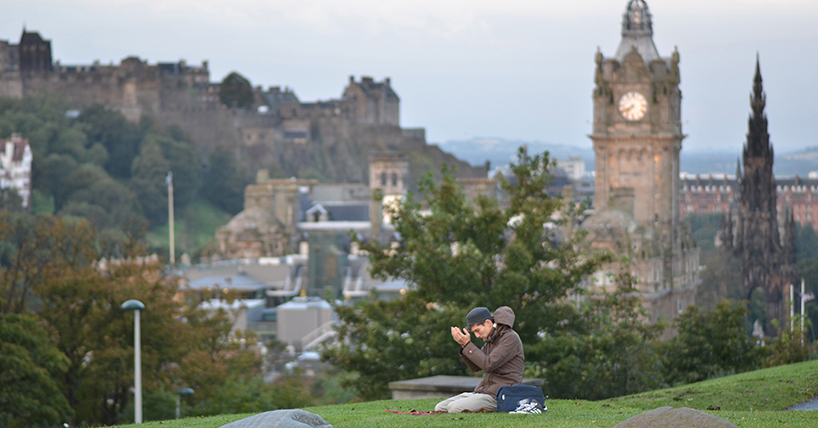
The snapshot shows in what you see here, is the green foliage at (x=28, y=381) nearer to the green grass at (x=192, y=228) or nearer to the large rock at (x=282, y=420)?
the large rock at (x=282, y=420)

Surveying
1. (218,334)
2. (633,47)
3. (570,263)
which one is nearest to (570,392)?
(570,263)

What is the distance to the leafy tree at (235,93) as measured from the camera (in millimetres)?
171250

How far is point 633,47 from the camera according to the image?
281 feet

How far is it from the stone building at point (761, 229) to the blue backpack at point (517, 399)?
91.7 metres

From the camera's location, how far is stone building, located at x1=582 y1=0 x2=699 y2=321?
281ft

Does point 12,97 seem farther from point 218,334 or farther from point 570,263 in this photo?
point 570,263

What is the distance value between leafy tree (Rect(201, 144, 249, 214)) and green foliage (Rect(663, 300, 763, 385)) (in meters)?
125

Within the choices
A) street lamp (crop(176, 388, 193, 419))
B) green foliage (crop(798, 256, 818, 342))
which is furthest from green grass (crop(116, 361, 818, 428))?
green foliage (crop(798, 256, 818, 342))

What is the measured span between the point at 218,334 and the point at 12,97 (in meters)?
112

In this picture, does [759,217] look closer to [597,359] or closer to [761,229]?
[761,229]

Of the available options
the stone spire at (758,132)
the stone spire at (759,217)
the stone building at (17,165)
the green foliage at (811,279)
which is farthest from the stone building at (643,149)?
the stone building at (17,165)

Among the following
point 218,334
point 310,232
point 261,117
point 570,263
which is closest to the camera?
point 570,263

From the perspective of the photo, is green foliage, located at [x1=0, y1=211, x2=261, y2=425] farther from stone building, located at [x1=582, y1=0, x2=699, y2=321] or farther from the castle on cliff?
the castle on cliff

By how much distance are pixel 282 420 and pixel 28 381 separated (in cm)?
2127
